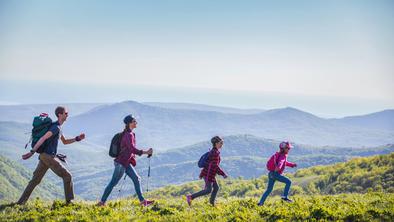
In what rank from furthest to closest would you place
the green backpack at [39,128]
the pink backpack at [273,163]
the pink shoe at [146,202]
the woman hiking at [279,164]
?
the pink backpack at [273,163], the woman hiking at [279,164], the pink shoe at [146,202], the green backpack at [39,128]

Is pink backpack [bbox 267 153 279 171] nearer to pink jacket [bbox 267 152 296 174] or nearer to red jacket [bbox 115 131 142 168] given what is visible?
pink jacket [bbox 267 152 296 174]

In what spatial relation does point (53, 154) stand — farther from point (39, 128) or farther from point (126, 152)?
point (126, 152)

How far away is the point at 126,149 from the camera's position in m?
13.9

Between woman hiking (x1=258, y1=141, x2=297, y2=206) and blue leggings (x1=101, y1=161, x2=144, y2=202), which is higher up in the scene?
woman hiking (x1=258, y1=141, x2=297, y2=206)

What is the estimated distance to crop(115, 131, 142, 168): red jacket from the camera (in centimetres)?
1379

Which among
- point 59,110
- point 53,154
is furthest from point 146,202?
point 59,110

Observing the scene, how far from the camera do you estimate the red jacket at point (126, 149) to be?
543 inches

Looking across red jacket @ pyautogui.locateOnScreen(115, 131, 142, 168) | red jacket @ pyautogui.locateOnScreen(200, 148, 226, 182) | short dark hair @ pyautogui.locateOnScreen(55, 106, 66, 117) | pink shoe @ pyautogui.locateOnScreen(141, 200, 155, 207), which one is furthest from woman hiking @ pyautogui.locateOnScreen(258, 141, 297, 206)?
short dark hair @ pyautogui.locateOnScreen(55, 106, 66, 117)

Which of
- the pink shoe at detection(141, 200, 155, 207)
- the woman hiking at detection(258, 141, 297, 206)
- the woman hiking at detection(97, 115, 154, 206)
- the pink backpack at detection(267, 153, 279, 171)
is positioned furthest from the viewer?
the pink backpack at detection(267, 153, 279, 171)

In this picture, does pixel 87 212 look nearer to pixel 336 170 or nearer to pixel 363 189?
pixel 363 189

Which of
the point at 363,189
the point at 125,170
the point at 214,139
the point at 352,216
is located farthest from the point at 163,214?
the point at 363,189

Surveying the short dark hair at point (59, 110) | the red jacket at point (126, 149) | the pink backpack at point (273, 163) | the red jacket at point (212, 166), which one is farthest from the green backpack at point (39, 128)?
the pink backpack at point (273, 163)

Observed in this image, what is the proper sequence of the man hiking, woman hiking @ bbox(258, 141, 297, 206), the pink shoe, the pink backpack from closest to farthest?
the man hiking, the pink shoe, woman hiking @ bbox(258, 141, 297, 206), the pink backpack

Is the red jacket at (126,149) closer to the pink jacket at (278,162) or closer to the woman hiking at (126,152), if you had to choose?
the woman hiking at (126,152)
